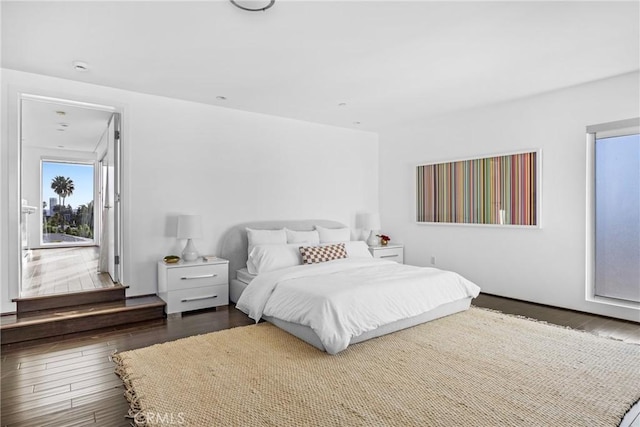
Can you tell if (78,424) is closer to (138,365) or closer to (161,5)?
(138,365)

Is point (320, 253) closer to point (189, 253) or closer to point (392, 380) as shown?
point (189, 253)

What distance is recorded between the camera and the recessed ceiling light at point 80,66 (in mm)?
3396

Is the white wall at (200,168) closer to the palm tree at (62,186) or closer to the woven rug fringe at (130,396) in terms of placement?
the woven rug fringe at (130,396)

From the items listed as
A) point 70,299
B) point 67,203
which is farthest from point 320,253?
point 67,203

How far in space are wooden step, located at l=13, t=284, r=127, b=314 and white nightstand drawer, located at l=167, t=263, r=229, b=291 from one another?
2.20 feet

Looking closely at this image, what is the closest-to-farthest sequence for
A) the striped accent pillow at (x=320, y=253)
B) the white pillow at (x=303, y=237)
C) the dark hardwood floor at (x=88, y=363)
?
the dark hardwood floor at (x=88, y=363)
the striped accent pillow at (x=320, y=253)
the white pillow at (x=303, y=237)

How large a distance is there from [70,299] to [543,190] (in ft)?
18.2

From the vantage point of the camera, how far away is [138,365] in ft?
8.77

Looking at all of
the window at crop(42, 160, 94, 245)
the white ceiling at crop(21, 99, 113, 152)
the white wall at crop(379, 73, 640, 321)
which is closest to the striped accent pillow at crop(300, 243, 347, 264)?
the white wall at crop(379, 73, 640, 321)

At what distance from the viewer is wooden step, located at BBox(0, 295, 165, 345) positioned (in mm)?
3246

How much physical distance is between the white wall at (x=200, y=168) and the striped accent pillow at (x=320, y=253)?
106cm

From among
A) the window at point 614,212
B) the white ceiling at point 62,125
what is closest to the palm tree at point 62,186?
the white ceiling at point 62,125

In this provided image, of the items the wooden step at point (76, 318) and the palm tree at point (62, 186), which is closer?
the wooden step at point (76, 318)

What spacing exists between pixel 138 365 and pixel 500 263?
434 cm
